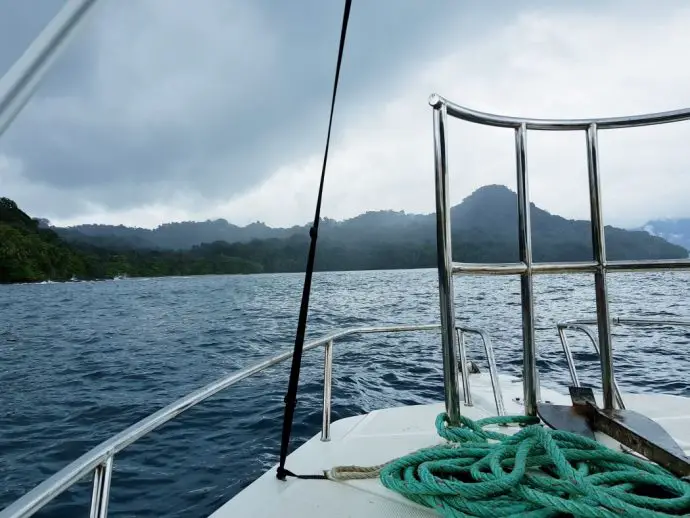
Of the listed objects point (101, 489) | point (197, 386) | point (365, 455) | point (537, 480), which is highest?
point (101, 489)

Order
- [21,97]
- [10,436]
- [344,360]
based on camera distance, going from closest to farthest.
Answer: [21,97] < [10,436] < [344,360]

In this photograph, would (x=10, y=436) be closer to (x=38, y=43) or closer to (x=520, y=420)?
(x=520, y=420)

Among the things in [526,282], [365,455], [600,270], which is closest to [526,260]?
[526,282]

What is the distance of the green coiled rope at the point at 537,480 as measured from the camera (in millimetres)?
1100

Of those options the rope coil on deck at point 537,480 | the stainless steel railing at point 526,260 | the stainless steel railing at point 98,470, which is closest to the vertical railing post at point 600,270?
the stainless steel railing at point 526,260

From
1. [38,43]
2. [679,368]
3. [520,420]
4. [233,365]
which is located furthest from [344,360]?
[38,43]

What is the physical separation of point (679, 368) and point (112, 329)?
17.0 meters

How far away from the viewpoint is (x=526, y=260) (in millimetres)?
1745

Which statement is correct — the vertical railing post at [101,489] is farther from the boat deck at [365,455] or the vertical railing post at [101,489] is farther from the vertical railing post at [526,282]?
the vertical railing post at [526,282]

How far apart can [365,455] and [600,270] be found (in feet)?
3.83

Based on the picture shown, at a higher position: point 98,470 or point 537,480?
point 98,470

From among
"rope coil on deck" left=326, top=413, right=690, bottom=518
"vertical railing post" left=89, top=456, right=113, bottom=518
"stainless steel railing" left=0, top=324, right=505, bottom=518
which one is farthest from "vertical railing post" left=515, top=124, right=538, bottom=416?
"vertical railing post" left=89, top=456, right=113, bottom=518

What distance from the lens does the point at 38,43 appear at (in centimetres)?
43

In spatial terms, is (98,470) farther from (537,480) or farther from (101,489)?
(537,480)
